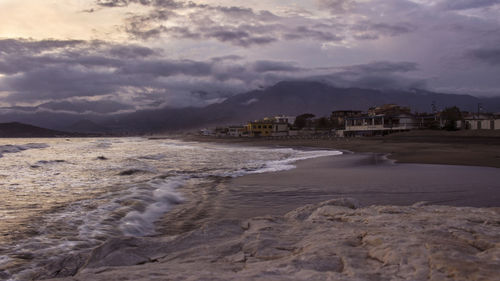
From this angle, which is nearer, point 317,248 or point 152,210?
point 317,248

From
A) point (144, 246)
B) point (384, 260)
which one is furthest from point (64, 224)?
point (384, 260)

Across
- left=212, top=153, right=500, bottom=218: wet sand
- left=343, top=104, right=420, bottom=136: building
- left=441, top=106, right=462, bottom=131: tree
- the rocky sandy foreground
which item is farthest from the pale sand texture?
left=343, top=104, right=420, bottom=136: building

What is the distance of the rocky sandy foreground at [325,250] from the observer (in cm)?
292

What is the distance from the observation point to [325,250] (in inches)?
140

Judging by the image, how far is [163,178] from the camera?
1349 centimetres

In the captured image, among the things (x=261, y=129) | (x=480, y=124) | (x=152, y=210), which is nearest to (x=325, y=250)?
(x=152, y=210)

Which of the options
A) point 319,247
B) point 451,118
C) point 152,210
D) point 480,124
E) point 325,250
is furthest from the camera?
point 451,118

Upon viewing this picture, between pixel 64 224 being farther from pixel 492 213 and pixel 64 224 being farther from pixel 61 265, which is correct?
pixel 492 213

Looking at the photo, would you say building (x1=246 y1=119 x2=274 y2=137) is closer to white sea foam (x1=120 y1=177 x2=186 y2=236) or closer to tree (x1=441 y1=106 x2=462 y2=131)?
tree (x1=441 y1=106 x2=462 y2=131)

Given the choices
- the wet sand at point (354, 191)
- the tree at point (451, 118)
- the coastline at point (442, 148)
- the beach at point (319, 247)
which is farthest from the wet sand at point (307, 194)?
the tree at point (451, 118)

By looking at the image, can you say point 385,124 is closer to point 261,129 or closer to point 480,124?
point 480,124

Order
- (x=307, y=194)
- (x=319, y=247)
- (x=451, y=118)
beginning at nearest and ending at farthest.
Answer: (x=319, y=247) → (x=307, y=194) → (x=451, y=118)

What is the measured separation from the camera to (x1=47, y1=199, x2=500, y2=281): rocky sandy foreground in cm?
292

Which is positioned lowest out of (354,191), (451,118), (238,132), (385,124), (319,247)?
(354,191)
